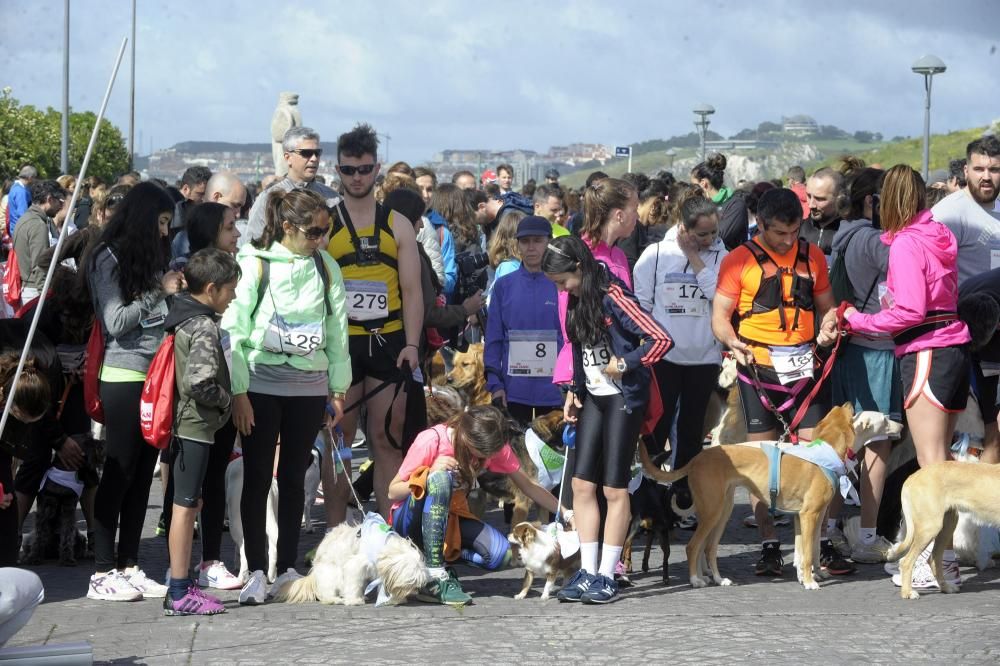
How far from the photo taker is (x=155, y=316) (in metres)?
7.21

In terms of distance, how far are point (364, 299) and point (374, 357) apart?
336 millimetres

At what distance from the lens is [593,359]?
7289 mm

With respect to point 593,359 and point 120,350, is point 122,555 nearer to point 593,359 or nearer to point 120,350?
point 120,350

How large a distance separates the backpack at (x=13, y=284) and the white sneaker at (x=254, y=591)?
274 inches

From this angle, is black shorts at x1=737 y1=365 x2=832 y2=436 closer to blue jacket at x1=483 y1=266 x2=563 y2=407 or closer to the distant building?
blue jacket at x1=483 y1=266 x2=563 y2=407

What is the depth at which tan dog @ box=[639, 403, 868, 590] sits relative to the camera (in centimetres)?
755

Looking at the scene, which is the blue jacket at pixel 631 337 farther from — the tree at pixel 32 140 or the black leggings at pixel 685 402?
the tree at pixel 32 140

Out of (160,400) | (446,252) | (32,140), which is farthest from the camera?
(32,140)

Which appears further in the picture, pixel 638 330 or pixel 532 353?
pixel 532 353

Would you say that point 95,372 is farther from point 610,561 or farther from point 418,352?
point 610,561

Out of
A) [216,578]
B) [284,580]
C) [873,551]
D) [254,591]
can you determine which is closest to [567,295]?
[284,580]

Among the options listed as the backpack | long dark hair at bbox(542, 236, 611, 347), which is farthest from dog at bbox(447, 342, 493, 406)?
the backpack

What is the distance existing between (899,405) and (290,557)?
3.64 m

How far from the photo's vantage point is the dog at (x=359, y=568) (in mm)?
7062
